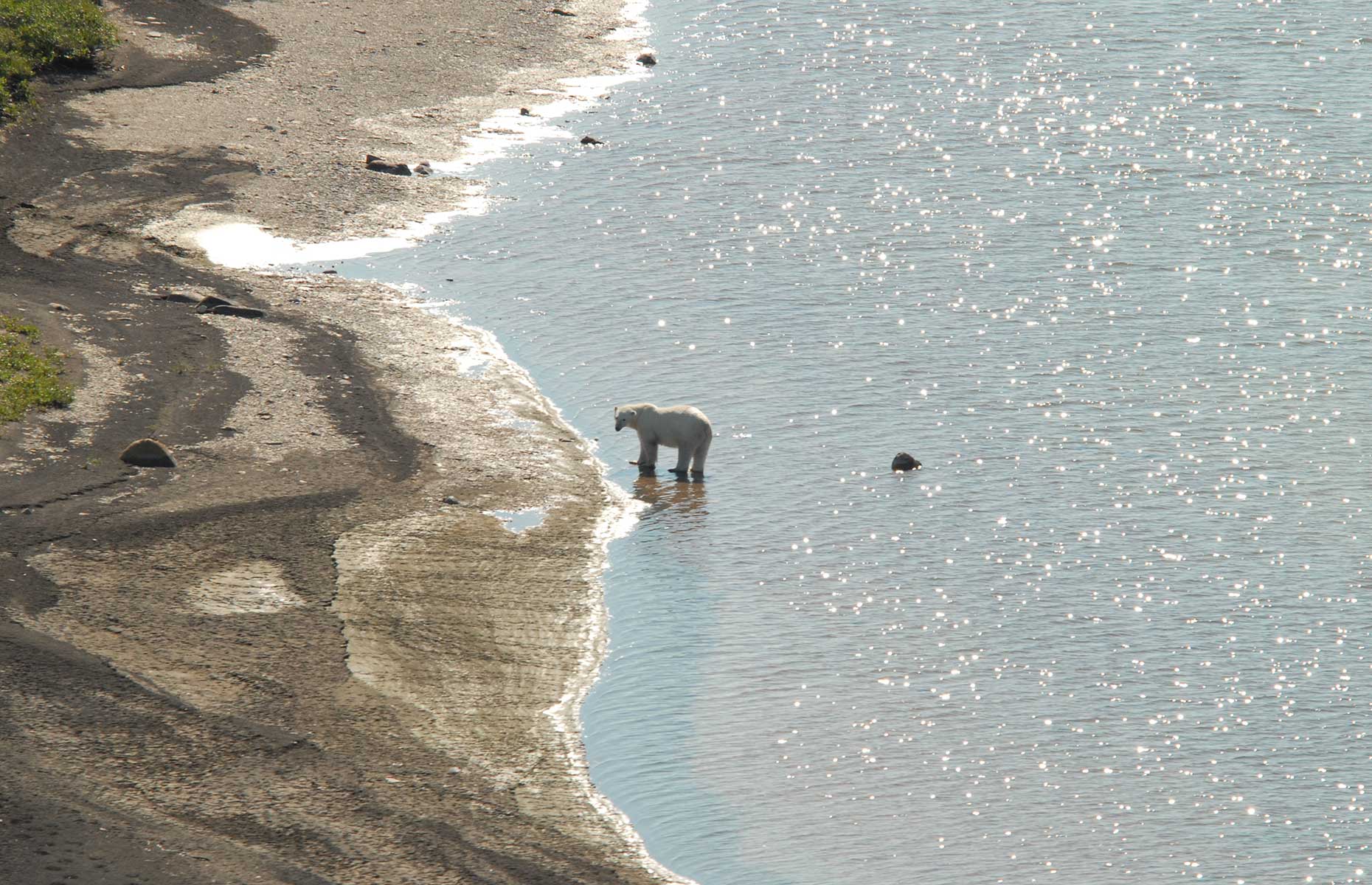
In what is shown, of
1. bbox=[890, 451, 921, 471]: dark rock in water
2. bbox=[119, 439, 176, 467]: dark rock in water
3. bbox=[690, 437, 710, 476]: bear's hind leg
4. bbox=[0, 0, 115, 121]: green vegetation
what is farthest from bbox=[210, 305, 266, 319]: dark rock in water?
bbox=[0, 0, 115, 121]: green vegetation

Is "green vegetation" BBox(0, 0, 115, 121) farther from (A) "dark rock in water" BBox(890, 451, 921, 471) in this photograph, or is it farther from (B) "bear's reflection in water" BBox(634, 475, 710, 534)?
(A) "dark rock in water" BBox(890, 451, 921, 471)

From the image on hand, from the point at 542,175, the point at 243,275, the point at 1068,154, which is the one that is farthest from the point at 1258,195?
the point at 243,275

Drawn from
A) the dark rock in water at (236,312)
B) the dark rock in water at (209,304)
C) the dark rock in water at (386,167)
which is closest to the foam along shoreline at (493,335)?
the dark rock in water at (386,167)

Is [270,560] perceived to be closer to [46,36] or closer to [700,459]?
[700,459]

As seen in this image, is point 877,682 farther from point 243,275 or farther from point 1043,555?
point 243,275

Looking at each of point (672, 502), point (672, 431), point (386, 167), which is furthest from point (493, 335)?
point (386, 167)
